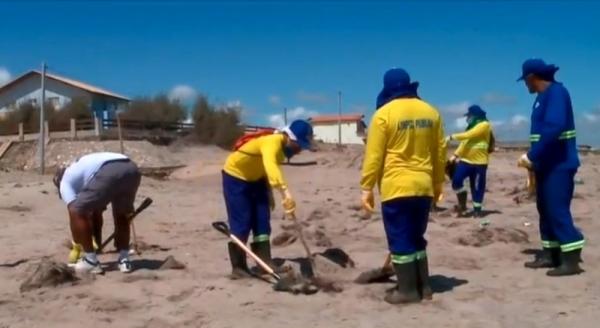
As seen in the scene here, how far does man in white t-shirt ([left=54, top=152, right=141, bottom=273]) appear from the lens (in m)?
7.47

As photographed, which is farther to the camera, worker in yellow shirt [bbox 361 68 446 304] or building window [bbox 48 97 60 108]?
building window [bbox 48 97 60 108]

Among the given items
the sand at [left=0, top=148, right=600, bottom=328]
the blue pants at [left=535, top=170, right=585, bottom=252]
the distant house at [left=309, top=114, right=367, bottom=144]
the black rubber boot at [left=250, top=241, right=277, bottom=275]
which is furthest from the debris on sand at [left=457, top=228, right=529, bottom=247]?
the distant house at [left=309, top=114, right=367, bottom=144]

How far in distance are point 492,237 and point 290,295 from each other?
3.79 meters

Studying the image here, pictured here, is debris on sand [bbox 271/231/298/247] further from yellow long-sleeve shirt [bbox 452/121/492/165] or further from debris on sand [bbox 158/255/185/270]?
yellow long-sleeve shirt [bbox 452/121/492/165]

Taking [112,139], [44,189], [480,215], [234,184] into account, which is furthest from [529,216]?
[112,139]

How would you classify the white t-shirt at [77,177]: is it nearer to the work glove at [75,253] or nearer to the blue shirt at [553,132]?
the work glove at [75,253]

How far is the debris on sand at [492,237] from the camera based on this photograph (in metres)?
9.56

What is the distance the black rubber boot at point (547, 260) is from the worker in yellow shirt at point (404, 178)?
1.72 meters

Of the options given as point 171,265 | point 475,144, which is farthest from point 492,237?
point 171,265

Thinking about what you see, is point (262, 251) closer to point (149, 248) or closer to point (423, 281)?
point (423, 281)

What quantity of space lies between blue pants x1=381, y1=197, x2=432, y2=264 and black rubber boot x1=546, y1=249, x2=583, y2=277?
158cm

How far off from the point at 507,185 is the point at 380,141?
46.0 ft

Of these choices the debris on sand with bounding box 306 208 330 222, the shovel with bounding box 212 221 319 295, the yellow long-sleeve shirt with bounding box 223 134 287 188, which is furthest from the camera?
the debris on sand with bounding box 306 208 330 222

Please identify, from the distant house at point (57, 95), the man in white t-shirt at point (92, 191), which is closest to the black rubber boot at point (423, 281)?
the man in white t-shirt at point (92, 191)
